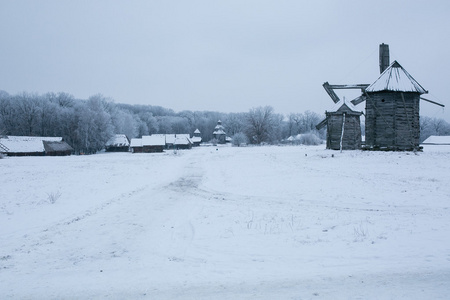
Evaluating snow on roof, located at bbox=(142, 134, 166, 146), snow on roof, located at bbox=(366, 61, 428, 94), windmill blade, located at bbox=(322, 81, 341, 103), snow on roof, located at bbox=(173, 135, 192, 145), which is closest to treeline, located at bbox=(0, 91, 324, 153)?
snow on roof, located at bbox=(142, 134, 166, 146)

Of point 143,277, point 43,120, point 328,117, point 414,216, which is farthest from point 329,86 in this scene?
point 43,120

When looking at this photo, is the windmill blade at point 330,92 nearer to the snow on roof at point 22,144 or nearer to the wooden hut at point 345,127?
the wooden hut at point 345,127

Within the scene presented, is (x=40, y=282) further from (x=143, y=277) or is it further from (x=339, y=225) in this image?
(x=339, y=225)

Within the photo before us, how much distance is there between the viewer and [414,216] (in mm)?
9672

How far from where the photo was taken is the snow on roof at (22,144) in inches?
2206

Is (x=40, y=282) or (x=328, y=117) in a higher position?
(x=328, y=117)

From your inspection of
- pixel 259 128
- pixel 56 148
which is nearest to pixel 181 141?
pixel 259 128

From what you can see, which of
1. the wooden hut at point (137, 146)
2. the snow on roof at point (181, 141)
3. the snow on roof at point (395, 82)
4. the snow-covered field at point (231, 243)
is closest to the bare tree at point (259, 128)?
the snow on roof at point (181, 141)

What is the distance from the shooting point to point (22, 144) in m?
58.2

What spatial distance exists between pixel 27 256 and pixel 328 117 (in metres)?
32.7

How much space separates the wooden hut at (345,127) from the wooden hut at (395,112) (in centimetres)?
365

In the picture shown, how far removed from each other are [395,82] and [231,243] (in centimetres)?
2862

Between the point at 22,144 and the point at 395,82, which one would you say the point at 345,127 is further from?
the point at 22,144

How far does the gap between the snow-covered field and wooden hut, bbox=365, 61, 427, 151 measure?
1531 cm
